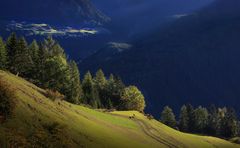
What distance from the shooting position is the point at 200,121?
18262cm

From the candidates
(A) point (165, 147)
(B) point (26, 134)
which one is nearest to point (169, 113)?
(A) point (165, 147)

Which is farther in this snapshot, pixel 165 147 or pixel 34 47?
pixel 34 47

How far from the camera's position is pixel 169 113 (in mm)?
180500

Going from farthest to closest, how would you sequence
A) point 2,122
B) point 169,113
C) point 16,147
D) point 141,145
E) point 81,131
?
point 169,113 < point 141,145 < point 81,131 < point 2,122 < point 16,147

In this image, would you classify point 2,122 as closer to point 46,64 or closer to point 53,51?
point 46,64

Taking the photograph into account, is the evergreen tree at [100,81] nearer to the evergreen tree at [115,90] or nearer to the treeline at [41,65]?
the evergreen tree at [115,90]

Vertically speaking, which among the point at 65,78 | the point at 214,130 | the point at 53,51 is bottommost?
the point at 214,130

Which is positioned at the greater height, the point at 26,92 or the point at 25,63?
the point at 25,63

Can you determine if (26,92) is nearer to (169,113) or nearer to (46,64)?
(46,64)

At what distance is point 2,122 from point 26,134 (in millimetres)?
2959

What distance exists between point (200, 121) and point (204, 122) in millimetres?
2814

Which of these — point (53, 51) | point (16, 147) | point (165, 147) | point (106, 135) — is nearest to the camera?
point (16, 147)

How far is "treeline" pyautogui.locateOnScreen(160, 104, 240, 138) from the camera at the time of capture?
588 feet

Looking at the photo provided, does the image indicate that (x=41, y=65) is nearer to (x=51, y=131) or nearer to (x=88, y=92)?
(x=88, y=92)
